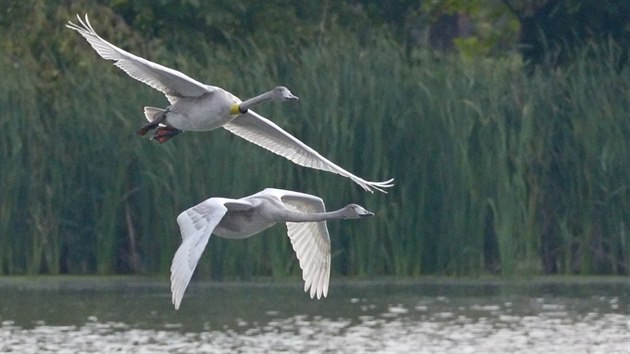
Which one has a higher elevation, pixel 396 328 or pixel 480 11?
pixel 480 11

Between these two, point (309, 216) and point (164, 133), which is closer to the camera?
point (164, 133)

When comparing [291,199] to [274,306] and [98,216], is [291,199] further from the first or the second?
[98,216]

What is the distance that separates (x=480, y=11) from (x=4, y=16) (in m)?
6.66

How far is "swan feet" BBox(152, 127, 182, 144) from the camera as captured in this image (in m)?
12.3

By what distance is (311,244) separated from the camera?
1343 cm

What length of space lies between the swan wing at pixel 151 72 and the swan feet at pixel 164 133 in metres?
0.26

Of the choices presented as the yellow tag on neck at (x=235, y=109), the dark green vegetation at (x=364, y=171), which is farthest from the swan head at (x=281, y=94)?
the dark green vegetation at (x=364, y=171)

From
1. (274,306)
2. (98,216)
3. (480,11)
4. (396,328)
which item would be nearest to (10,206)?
(98,216)

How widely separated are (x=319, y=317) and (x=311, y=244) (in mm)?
3490

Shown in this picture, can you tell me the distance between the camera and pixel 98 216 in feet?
60.3

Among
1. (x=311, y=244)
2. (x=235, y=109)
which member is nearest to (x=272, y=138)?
(x=311, y=244)

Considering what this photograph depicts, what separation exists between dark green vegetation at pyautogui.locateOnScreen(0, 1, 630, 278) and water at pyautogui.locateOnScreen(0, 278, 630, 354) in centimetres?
27

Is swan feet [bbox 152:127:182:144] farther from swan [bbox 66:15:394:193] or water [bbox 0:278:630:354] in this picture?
water [bbox 0:278:630:354]

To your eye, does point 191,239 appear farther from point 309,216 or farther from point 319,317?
point 319,317
